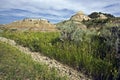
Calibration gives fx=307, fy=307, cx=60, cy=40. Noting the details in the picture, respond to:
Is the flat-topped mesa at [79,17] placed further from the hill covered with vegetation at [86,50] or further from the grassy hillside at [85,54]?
the grassy hillside at [85,54]

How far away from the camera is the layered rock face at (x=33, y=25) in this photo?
25906mm

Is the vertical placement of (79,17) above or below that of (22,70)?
below

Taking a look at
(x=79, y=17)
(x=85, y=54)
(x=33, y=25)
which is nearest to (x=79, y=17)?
(x=79, y=17)

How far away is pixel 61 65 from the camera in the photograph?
1251 centimetres

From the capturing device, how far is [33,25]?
26859 mm

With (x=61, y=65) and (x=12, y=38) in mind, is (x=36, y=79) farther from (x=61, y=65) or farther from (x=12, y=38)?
(x=12, y=38)

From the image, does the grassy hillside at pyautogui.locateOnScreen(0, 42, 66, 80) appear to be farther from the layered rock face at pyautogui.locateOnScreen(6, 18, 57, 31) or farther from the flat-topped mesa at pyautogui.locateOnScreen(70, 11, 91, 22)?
the flat-topped mesa at pyautogui.locateOnScreen(70, 11, 91, 22)

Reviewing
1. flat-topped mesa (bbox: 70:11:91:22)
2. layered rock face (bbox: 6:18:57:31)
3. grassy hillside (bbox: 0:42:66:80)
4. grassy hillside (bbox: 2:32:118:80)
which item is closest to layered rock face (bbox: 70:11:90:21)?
flat-topped mesa (bbox: 70:11:91:22)

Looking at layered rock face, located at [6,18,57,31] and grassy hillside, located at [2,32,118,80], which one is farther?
layered rock face, located at [6,18,57,31]

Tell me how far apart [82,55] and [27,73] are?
3149 millimetres

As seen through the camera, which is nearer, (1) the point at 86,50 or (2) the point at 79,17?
(1) the point at 86,50

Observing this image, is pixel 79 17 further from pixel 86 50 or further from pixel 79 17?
pixel 86 50

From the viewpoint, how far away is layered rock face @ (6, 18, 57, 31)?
2591 cm

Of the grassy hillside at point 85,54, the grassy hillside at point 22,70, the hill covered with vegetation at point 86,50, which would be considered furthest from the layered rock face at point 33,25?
the grassy hillside at point 22,70
